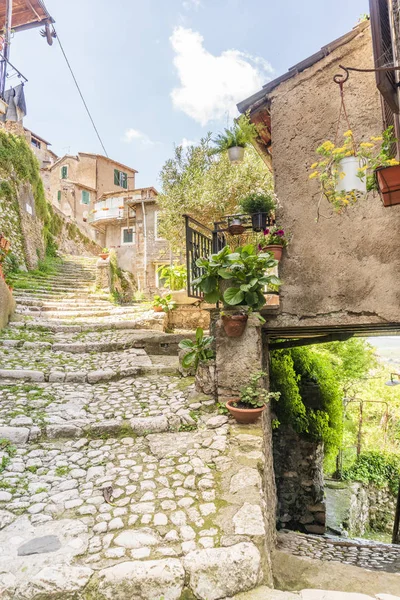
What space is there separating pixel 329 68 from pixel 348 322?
311 centimetres

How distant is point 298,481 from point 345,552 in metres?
2.17

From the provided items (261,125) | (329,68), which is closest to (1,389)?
(261,125)

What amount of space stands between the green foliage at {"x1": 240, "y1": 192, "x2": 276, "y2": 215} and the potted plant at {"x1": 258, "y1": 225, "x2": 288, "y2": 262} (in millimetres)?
280

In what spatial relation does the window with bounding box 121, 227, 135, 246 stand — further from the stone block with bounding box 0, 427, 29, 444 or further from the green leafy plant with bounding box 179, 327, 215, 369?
the stone block with bounding box 0, 427, 29, 444

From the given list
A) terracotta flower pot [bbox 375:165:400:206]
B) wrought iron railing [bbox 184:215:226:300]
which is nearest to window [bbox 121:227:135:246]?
wrought iron railing [bbox 184:215:226:300]

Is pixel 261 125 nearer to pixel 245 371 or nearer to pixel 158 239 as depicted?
pixel 245 371

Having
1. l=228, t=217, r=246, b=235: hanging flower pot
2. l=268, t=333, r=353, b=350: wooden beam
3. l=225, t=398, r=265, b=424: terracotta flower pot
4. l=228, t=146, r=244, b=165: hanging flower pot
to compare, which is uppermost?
l=228, t=146, r=244, b=165: hanging flower pot

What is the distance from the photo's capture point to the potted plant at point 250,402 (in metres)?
3.83

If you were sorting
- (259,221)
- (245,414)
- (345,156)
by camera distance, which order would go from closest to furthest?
(345,156)
(245,414)
(259,221)

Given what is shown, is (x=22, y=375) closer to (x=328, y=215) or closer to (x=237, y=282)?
(x=237, y=282)

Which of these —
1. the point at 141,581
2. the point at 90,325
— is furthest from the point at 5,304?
the point at 141,581

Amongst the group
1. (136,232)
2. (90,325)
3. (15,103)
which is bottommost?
(90,325)

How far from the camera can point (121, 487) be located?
2939 mm

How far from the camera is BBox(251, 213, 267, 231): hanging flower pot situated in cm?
441
